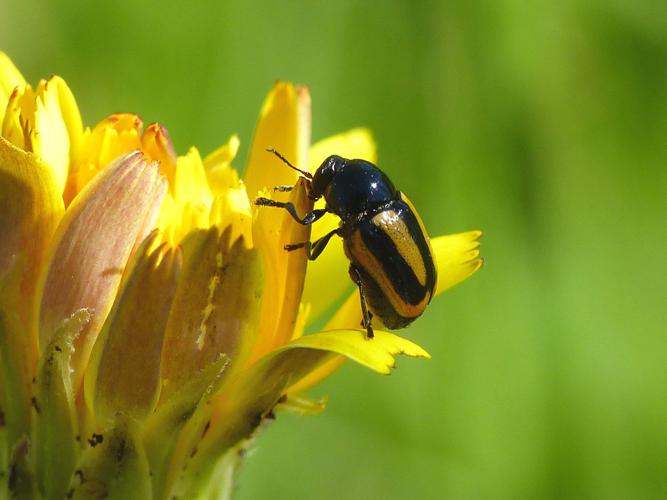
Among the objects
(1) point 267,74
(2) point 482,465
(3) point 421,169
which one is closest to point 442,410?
(2) point 482,465

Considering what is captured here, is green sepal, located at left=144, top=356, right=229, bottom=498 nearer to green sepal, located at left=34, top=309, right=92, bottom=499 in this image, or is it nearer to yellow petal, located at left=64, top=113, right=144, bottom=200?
green sepal, located at left=34, top=309, right=92, bottom=499

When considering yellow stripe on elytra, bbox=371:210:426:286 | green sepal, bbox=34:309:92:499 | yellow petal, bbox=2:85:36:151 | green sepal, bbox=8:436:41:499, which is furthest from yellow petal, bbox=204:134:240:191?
green sepal, bbox=8:436:41:499

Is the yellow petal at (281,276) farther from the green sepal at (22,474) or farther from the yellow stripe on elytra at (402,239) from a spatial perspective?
the green sepal at (22,474)

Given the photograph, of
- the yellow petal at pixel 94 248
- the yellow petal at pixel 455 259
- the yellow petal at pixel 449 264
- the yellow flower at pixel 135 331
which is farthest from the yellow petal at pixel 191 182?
the yellow petal at pixel 455 259

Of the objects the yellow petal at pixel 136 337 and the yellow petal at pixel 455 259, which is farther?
the yellow petal at pixel 455 259

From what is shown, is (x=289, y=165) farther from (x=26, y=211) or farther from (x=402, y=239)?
(x=26, y=211)

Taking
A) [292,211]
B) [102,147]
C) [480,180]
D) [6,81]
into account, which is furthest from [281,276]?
[480,180]

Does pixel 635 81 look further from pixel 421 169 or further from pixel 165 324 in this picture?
pixel 165 324
